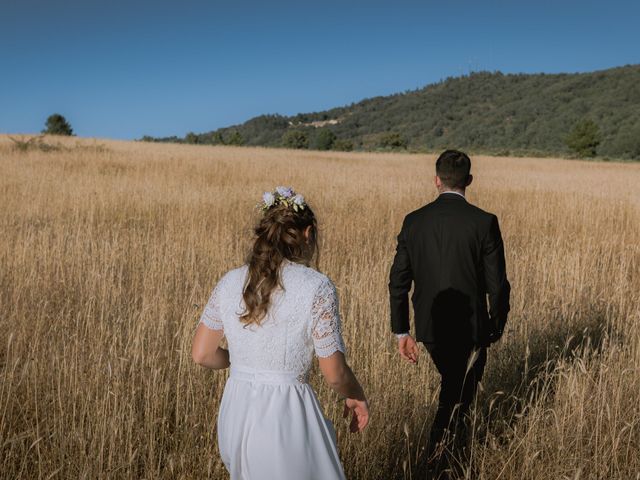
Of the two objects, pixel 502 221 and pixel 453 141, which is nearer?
pixel 502 221

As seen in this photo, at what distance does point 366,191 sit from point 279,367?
12.9 m

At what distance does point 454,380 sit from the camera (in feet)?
10.3

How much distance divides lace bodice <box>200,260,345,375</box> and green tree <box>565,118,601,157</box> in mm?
67761

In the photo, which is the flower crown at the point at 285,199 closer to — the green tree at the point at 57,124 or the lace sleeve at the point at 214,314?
the lace sleeve at the point at 214,314

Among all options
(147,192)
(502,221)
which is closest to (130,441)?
(502,221)

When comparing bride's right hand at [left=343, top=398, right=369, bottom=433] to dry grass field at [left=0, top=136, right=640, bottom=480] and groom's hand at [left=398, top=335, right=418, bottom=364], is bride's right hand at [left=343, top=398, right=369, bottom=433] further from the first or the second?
groom's hand at [left=398, top=335, right=418, bottom=364]

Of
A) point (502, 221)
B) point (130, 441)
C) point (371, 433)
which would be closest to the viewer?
point (130, 441)

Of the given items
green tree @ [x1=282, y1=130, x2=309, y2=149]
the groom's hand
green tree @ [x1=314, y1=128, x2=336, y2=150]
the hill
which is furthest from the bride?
green tree @ [x1=282, y1=130, x2=309, y2=149]

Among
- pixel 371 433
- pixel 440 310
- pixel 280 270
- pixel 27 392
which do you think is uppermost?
pixel 280 270

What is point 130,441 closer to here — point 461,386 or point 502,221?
point 461,386

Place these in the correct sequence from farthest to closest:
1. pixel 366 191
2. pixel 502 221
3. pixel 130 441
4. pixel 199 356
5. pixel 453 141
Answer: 1. pixel 453 141
2. pixel 366 191
3. pixel 502 221
4. pixel 130 441
5. pixel 199 356

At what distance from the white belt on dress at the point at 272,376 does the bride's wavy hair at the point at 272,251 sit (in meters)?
0.17

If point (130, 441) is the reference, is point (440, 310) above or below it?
above

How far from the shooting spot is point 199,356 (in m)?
2.02
